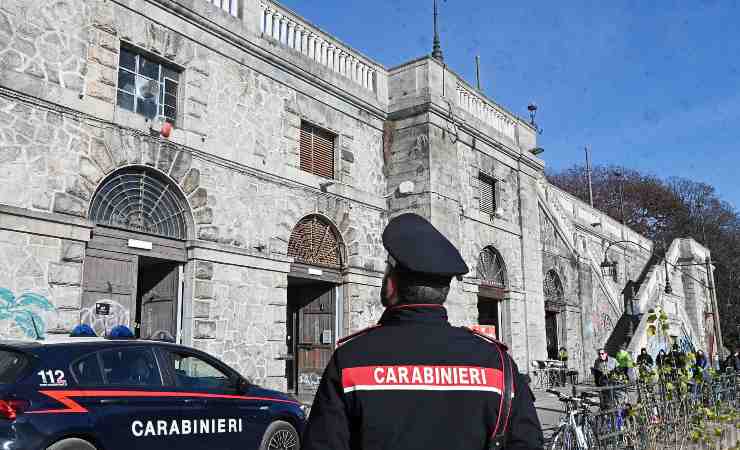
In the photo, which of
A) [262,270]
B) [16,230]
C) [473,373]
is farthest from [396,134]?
[473,373]

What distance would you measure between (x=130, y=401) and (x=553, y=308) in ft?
56.9

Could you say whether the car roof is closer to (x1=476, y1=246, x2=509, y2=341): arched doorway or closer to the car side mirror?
the car side mirror

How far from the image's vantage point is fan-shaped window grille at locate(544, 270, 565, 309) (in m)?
20.7

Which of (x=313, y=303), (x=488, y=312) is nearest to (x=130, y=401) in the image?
(x=313, y=303)

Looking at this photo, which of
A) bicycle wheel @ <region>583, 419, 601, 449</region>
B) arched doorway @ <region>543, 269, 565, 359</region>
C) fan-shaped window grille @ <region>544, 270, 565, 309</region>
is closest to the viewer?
bicycle wheel @ <region>583, 419, 601, 449</region>

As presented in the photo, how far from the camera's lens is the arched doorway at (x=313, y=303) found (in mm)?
13273

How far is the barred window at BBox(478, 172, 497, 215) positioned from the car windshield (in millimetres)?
13602

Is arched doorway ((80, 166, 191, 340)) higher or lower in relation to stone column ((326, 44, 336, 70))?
lower

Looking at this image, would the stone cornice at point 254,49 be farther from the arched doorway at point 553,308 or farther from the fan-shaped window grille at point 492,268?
the arched doorway at point 553,308

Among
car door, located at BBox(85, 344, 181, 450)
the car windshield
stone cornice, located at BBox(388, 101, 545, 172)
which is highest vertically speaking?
stone cornice, located at BBox(388, 101, 545, 172)

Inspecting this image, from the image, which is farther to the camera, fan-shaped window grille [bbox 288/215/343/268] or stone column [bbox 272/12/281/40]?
stone column [bbox 272/12/281/40]

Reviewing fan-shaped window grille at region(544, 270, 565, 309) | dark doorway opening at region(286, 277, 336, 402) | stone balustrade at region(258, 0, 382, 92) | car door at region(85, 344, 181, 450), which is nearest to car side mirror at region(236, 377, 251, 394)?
car door at region(85, 344, 181, 450)

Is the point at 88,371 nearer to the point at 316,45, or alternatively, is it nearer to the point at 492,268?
the point at 316,45

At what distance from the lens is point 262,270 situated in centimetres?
1184
